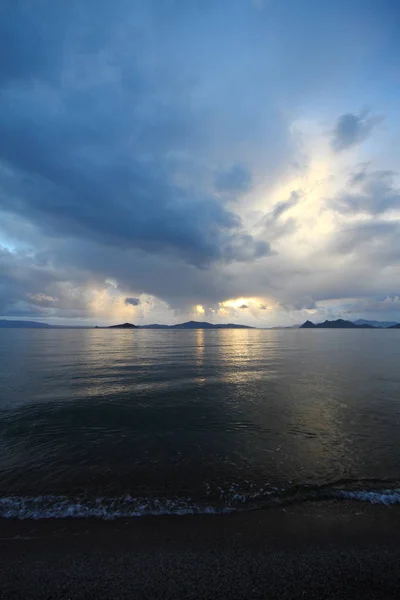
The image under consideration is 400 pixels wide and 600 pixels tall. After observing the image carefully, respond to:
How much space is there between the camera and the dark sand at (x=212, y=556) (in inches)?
256

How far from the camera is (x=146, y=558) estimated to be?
759 cm

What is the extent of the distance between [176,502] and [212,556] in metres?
3.36

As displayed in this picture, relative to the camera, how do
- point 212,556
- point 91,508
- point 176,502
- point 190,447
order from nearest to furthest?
1. point 212,556
2. point 91,508
3. point 176,502
4. point 190,447

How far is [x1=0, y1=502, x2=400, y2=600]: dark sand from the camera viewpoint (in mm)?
6496

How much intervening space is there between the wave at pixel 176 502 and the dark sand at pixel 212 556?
0.45 m

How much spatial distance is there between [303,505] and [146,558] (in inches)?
246

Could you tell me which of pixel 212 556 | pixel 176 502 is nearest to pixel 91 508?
pixel 176 502

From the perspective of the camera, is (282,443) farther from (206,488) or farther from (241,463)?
(206,488)

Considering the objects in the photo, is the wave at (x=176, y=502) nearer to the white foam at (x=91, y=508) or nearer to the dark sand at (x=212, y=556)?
the white foam at (x=91, y=508)

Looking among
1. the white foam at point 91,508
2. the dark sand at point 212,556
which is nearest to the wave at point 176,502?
the white foam at point 91,508

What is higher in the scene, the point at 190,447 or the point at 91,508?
the point at 91,508

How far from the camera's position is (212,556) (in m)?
7.65

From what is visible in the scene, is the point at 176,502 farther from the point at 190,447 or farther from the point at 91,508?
the point at 190,447

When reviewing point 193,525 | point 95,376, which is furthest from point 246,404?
point 95,376
